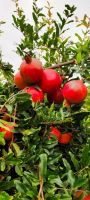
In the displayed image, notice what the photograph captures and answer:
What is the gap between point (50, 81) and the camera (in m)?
1.62

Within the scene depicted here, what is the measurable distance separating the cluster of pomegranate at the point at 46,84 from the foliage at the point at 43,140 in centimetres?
4

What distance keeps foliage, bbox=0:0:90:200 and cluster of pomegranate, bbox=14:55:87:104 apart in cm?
4

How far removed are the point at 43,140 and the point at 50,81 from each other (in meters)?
0.26

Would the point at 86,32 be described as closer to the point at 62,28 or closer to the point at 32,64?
the point at 62,28

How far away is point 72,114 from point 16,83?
28 centimetres

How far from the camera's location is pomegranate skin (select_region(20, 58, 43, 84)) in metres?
1.62

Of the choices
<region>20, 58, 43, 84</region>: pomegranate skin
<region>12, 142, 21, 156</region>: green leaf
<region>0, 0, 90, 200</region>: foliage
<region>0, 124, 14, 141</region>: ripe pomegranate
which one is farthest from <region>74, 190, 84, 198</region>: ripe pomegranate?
<region>20, 58, 43, 84</region>: pomegranate skin

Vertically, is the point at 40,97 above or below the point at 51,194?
above

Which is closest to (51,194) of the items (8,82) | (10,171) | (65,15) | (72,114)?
(10,171)

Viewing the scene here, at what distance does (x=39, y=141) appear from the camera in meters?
1.47

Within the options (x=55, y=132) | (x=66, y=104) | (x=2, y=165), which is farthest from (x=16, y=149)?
(x=66, y=104)

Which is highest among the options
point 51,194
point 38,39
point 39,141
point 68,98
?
point 38,39

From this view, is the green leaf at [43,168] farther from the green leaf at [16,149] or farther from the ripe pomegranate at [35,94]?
the ripe pomegranate at [35,94]

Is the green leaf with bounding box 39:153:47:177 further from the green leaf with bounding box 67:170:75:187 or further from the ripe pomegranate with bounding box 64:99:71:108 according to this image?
the ripe pomegranate with bounding box 64:99:71:108
